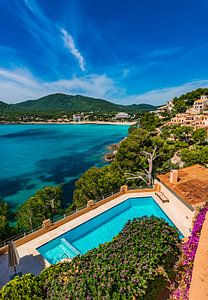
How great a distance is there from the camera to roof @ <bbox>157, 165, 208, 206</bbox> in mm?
10078

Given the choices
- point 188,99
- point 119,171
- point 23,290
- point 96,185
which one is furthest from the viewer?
point 188,99

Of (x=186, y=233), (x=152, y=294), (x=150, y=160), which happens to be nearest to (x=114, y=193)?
(x=150, y=160)

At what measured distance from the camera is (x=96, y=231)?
10492mm

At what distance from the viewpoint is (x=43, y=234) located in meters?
9.45

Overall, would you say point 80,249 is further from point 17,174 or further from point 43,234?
point 17,174

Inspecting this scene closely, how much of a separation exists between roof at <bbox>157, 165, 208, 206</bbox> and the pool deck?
1.46m

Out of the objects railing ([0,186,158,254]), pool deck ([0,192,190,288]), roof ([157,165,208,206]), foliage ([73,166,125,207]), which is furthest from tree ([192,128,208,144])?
pool deck ([0,192,190,288])

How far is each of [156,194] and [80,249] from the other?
673 cm

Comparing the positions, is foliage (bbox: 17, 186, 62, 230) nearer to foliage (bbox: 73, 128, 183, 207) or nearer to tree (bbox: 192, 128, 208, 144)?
foliage (bbox: 73, 128, 183, 207)

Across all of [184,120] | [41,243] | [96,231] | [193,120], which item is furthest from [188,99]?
[41,243]

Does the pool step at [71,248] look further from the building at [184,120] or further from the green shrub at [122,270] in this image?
the building at [184,120]

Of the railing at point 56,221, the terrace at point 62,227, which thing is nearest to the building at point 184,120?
the terrace at point 62,227

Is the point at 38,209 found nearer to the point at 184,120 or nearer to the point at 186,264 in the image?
the point at 186,264

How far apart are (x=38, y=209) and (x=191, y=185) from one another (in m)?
9.96
